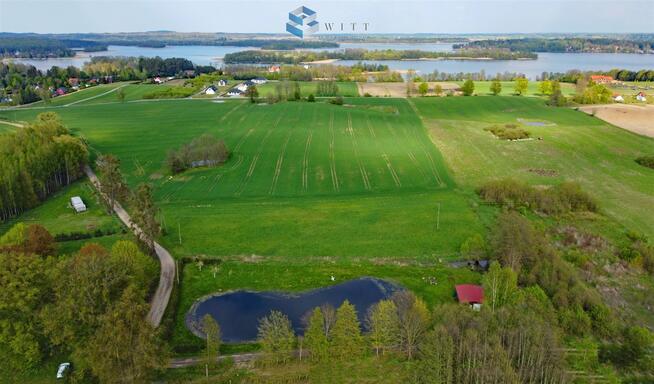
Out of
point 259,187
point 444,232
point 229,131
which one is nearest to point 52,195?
point 259,187

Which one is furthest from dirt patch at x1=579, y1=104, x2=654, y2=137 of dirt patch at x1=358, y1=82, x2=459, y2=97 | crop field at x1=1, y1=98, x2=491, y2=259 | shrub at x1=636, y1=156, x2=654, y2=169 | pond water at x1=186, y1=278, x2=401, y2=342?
pond water at x1=186, y1=278, x2=401, y2=342

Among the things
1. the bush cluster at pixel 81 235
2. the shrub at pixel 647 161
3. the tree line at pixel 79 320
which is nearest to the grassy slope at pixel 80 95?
the bush cluster at pixel 81 235

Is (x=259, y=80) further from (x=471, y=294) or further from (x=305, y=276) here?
(x=471, y=294)

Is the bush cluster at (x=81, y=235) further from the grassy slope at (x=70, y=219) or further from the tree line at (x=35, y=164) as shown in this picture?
the tree line at (x=35, y=164)

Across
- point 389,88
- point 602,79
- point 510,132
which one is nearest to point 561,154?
point 510,132

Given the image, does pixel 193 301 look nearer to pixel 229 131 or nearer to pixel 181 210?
pixel 181 210

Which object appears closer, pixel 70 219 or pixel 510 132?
pixel 70 219
